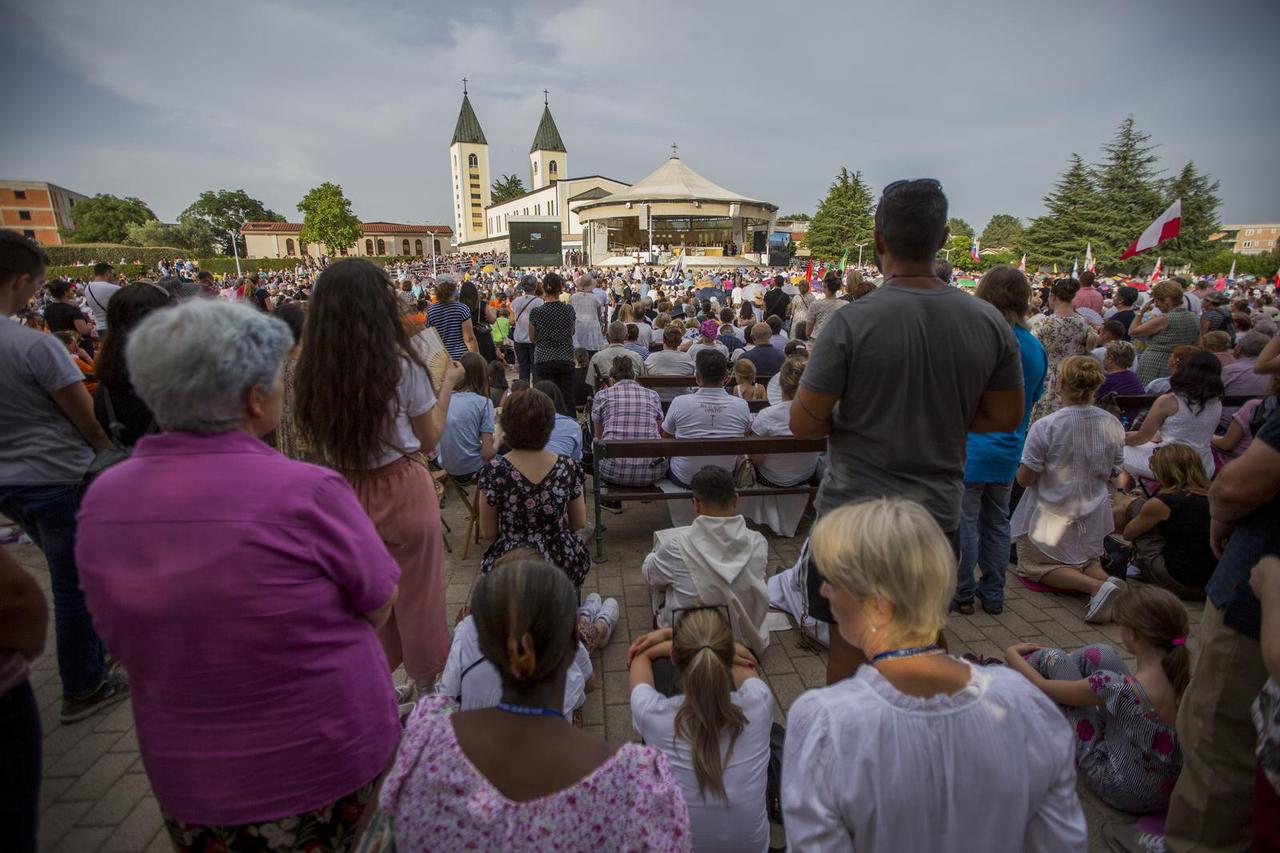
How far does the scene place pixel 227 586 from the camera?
120cm

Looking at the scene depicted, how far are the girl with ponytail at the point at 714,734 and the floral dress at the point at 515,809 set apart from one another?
23.0 inches

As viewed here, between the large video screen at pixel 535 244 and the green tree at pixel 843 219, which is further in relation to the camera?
the green tree at pixel 843 219

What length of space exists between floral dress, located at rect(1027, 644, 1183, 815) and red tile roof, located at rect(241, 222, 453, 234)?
86.9m

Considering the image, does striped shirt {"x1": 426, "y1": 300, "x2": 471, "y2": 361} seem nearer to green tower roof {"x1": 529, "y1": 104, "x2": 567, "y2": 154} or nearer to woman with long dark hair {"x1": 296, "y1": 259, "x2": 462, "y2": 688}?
woman with long dark hair {"x1": 296, "y1": 259, "x2": 462, "y2": 688}

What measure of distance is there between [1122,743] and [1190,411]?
3.47 m

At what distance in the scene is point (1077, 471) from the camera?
150 inches

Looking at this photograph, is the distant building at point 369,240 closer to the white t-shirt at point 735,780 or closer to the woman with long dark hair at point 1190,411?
the woman with long dark hair at point 1190,411

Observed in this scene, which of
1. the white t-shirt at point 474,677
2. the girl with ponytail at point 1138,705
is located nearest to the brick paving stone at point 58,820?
the white t-shirt at point 474,677

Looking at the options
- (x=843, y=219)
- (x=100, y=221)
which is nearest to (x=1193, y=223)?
(x=843, y=219)

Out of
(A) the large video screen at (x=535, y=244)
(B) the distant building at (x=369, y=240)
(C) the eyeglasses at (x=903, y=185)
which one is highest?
(B) the distant building at (x=369, y=240)

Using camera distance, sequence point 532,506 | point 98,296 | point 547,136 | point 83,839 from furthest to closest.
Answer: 1. point 547,136
2. point 98,296
3. point 532,506
4. point 83,839

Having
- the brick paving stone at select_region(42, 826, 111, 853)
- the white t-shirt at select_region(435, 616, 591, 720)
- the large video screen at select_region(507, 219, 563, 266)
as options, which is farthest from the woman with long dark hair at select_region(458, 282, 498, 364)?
the large video screen at select_region(507, 219, 563, 266)

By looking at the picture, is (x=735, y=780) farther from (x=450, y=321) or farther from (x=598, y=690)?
(x=450, y=321)

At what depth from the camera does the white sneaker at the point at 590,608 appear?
3.44 m
